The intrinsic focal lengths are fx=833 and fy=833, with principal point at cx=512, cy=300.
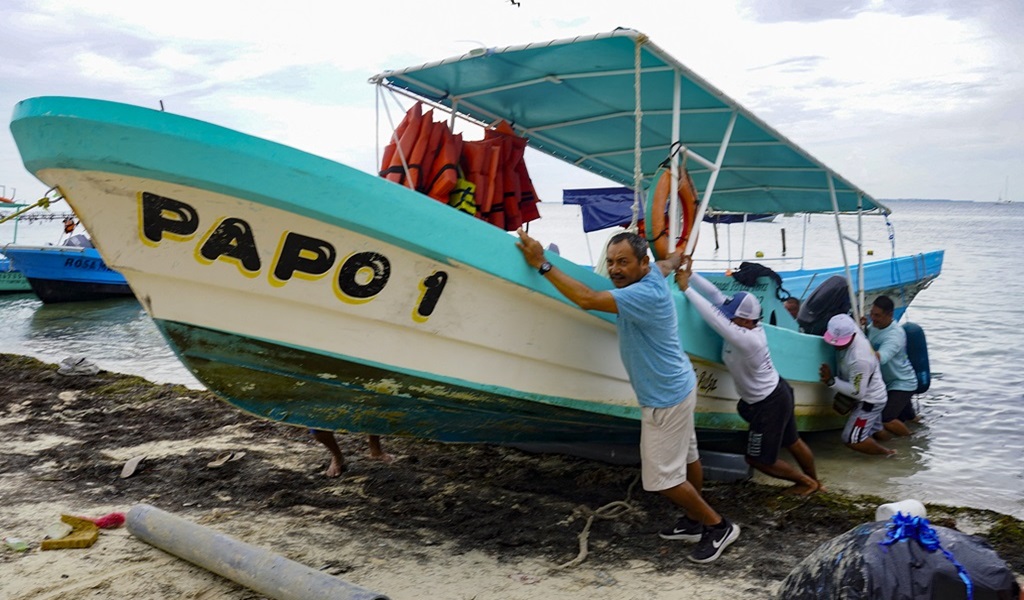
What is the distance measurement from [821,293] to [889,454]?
58.0 inches

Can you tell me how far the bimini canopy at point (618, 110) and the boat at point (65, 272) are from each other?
15529 mm

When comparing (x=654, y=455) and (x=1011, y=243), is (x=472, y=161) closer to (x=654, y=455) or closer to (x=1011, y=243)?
(x=654, y=455)

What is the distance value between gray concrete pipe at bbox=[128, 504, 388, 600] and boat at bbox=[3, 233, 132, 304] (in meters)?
16.6

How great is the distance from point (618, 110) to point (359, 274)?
8.87 ft

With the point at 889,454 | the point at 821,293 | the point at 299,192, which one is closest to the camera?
the point at 299,192

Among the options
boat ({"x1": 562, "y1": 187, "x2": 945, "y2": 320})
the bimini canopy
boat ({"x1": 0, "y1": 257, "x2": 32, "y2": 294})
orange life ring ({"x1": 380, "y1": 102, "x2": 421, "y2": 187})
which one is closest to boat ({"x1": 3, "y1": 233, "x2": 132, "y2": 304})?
boat ({"x1": 0, "y1": 257, "x2": 32, "y2": 294})

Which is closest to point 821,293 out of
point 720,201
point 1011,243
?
point 720,201

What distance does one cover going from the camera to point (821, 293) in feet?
24.2

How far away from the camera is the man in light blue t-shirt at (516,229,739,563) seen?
3770 mm

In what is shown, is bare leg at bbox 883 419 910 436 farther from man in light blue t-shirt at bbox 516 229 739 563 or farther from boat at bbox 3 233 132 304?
boat at bbox 3 233 132 304

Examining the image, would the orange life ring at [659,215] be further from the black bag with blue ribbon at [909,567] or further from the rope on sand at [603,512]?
the black bag with blue ribbon at [909,567]

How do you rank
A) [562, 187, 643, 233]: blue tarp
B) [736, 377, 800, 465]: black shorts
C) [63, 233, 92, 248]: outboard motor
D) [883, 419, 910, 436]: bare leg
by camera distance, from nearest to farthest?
[736, 377, 800, 465]: black shorts → [883, 419, 910, 436]: bare leg → [562, 187, 643, 233]: blue tarp → [63, 233, 92, 248]: outboard motor

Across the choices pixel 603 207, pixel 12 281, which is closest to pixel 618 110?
pixel 603 207

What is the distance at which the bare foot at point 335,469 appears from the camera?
17.6 ft
